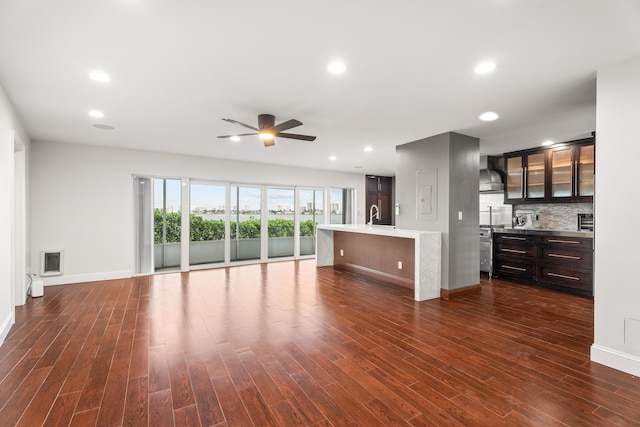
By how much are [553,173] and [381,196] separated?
5114mm

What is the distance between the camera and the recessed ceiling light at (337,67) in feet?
8.25

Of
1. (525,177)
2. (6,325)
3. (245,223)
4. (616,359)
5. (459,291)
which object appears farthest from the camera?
(245,223)

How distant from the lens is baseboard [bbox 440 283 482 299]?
4.51 metres

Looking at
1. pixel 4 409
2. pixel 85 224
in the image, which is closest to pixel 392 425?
pixel 4 409

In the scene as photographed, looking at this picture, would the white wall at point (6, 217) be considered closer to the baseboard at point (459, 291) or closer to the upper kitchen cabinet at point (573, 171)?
the baseboard at point (459, 291)

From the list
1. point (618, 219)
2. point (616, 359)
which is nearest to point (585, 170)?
point (618, 219)

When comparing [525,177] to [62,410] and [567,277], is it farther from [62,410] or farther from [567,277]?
[62,410]

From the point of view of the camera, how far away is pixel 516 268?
17.8 feet

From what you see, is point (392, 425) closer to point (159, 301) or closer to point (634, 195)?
point (634, 195)

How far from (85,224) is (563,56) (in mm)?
7174

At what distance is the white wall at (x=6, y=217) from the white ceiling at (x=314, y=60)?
0.31 m

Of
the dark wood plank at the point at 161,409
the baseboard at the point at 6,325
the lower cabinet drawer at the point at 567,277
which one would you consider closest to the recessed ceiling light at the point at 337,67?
the dark wood plank at the point at 161,409

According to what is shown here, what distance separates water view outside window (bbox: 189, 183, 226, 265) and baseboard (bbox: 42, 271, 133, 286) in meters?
1.34

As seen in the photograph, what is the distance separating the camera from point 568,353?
2.68 metres
